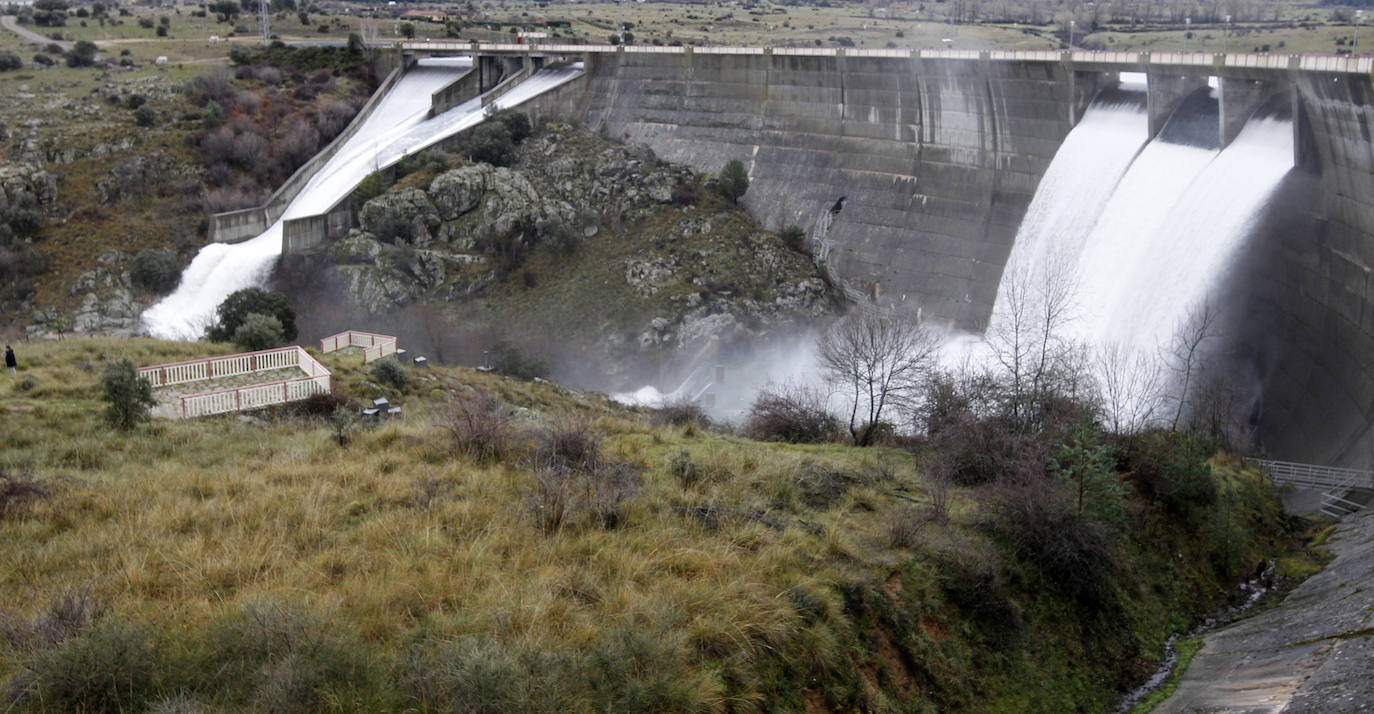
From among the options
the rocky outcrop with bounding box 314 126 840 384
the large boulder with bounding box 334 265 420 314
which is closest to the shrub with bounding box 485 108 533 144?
the rocky outcrop with bounding box 314 126 840 384

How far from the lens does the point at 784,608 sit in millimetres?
9039

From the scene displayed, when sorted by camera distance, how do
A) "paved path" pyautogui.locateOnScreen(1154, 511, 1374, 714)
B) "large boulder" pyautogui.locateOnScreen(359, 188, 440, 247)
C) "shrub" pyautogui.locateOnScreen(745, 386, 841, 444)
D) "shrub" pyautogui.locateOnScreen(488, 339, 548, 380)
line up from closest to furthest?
"paved path" pyautogui.locateOnScreen(1154, 511, 1374, 714), "shrub" pyautogui.locateOnScreen(745, 386, 841, 444), "shrub" pyautogui.locateOnScreen(488, 339, 548, 380), "large boulder" pyautogui.locateOnScreen(359, 188, 440, 247)

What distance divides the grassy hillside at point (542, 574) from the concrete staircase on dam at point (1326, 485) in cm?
279

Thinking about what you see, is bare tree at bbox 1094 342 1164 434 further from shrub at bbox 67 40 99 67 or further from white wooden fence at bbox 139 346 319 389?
shrub at bbox 67 40 99 67

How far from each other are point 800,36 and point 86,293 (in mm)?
46356

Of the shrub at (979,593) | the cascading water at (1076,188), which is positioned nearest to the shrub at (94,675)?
the shrub at (979,593)

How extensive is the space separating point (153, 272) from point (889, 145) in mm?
25966

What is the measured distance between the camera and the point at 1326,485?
18859 mm

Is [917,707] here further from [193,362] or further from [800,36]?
[800,36]

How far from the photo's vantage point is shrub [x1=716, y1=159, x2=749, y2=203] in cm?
3831

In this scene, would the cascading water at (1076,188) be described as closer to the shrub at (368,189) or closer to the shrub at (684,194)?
the shrub at (684,194)

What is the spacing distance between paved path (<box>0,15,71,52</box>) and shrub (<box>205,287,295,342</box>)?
32.5 meters

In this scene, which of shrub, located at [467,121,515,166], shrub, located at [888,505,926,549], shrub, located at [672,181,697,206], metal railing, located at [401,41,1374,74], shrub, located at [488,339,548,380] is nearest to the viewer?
shrub, located at [888,505,926,549]

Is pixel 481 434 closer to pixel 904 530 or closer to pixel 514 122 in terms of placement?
pixel 904 530
